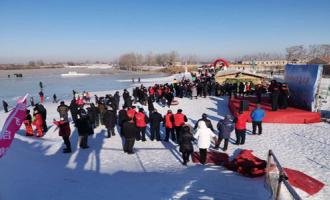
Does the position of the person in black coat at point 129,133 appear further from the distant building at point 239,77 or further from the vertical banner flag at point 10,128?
the distant building at point 239,77

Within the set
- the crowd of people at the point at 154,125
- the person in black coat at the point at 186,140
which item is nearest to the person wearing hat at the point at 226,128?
the crowd of people at the point at 154,125

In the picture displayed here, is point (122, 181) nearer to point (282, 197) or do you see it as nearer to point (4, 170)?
point (4, 170)

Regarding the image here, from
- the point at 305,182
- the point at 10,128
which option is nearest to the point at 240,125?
the point at 305,182

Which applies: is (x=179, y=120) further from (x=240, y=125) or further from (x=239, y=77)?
(x=239, y=77)

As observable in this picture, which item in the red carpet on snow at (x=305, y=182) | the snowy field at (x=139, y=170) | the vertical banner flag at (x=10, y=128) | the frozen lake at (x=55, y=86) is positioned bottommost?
the frozen lake at (x=55, y=86)

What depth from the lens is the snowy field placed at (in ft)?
18.7

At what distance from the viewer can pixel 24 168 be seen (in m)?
7.17

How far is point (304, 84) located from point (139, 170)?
32.2 ft

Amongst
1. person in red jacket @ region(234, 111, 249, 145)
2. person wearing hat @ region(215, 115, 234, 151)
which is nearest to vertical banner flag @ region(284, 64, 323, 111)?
person in red jacket @ region(234, 111, 249, 145)

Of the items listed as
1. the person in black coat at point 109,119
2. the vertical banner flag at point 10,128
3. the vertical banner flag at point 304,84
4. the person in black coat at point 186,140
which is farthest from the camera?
the vertical banner flag at point 304,84

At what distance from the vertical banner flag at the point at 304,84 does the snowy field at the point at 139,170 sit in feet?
6.62

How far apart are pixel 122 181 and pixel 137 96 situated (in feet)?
43.3

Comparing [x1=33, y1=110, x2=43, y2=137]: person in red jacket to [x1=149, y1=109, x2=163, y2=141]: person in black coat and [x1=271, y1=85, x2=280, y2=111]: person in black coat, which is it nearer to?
[x1=149, y1=109, x2=163, y2=141]: person in black coat

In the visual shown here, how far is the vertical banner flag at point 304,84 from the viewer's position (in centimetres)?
1216
